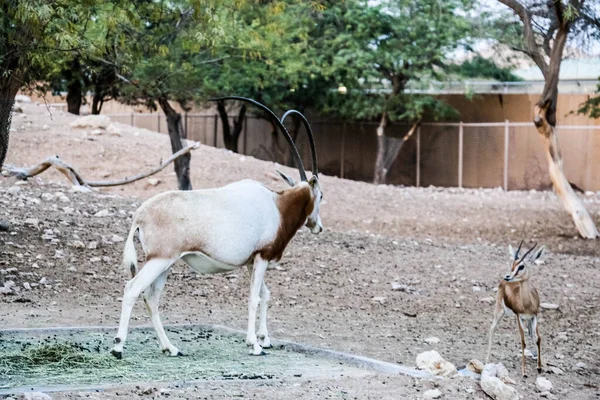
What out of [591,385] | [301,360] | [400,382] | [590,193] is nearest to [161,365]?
[301,360]

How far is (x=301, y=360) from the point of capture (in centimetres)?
736

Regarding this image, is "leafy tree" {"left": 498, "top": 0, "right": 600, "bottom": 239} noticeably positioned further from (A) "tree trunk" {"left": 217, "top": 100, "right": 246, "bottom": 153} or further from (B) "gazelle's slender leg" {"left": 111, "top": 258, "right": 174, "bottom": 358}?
(A) "tree trunk" {"left": 217, "top": 100, "right": 246, "bottom": 153}

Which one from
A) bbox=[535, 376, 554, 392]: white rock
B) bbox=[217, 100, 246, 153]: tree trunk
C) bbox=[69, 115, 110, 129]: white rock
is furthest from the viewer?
bbox=[217, 100, 246, 153]: tree trunk

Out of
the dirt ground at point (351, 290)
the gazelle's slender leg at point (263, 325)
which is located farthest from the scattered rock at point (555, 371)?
the gazelle's slender leg at point (263, 325)

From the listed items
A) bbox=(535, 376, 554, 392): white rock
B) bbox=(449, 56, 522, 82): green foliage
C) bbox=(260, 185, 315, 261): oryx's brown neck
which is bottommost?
bbox=(535, 376, 554, 392): white rock

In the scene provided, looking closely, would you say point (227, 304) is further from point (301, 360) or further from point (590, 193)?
point (590, 193)

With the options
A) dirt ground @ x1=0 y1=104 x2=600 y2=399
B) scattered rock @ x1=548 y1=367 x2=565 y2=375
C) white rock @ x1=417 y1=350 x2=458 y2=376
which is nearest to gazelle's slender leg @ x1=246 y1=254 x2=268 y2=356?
dirt ground @ x1=0 y1=104 x2=600 y2=399

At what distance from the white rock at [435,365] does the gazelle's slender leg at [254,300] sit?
130 centimetres

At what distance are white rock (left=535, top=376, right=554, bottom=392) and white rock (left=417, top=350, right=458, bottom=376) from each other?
0.63m

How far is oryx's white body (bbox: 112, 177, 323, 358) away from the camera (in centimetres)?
696

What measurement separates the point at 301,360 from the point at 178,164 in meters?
11.4

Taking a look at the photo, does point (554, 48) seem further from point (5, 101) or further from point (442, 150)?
point (442, 150)

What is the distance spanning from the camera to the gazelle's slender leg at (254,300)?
7.43 metres

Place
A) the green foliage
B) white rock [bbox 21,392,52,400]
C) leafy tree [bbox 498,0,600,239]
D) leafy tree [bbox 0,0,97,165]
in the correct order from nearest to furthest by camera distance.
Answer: white rock [bbox 21,392,52,400] < leafy tree [bbox 0,0,97,165] < leafy tree [bbox 498,0,600,239] < the green foliage
